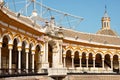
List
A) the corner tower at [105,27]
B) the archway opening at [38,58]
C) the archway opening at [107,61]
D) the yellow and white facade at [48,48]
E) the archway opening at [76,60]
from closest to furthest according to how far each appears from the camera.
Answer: the yellow and white facade at [48,48], the archway opening at [38,58], the archway opening at [76,60], the archway opening at [107,61], the corner tower at [105,27]

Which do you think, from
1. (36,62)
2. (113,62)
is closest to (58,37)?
(36,62)

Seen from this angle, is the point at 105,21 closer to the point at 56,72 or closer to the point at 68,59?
the point at 68,59

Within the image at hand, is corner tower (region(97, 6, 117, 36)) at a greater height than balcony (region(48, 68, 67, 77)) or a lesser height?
greater

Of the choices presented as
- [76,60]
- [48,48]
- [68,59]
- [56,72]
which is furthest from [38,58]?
[76,60]

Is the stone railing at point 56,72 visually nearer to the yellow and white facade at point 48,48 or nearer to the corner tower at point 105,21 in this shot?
the yellow and white facade at point 48,48

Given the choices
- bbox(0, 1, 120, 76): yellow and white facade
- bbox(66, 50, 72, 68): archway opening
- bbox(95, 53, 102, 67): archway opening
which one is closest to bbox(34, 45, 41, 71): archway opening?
bbox(0, 1, 120, 76): yellow and white facade

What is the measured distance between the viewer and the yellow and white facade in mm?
33781

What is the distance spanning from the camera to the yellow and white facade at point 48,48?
33781mm

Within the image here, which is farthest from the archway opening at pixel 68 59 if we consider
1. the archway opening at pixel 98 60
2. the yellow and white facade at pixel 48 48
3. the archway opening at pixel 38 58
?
the archway opening at pixel 38 58

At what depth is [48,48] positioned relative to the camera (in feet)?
157

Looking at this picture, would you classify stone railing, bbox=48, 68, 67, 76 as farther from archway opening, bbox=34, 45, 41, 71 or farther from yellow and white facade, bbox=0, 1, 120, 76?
archway opening, bbox=34, 45, 41, 71

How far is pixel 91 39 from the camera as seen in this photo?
59062 millimetres

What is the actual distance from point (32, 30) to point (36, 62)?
268 inches

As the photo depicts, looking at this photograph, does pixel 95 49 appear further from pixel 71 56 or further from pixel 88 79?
pixel 88 79
